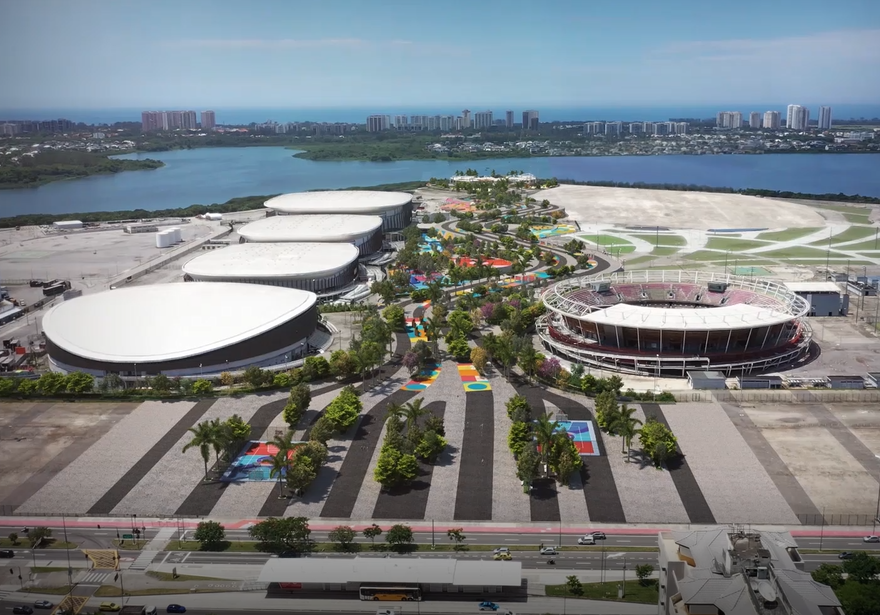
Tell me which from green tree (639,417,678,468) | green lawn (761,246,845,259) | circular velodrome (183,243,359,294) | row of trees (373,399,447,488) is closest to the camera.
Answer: row of trees (373,399,447,488)

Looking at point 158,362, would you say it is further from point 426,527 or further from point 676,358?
point 676,358

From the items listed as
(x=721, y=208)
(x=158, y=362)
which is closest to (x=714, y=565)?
(x=158, y=362)

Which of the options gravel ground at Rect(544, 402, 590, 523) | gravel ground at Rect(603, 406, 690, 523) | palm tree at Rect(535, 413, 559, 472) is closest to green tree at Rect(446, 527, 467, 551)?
gravel ground at Rect(544, 402, 590, 523)

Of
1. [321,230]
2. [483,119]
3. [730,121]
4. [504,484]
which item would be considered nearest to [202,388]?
[504,484]

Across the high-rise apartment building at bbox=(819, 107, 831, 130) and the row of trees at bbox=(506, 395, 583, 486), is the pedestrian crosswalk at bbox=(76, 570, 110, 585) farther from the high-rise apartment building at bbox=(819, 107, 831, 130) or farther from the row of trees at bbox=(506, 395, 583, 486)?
the high-rise apartment building at bbox=(819, 107, 831, 130)

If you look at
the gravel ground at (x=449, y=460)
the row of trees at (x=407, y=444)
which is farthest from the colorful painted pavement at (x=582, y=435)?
the row of trees at (x=407, y=444)

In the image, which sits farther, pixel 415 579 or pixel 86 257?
pixel 86 257

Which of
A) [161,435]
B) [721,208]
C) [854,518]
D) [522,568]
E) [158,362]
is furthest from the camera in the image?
[721,208]
